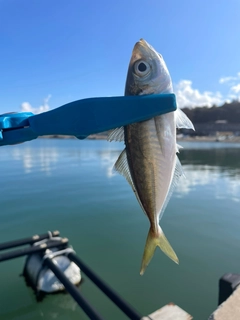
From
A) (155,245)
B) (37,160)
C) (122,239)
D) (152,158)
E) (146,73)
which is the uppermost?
(146,73)

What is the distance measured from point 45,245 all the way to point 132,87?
194 inches

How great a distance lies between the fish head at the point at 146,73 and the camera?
157cm

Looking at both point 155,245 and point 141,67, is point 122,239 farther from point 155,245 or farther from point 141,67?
point 141,67

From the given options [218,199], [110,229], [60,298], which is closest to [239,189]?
[218,199]

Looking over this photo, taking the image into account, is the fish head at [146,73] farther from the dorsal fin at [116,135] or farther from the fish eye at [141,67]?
the dorsal fin at [116,135]

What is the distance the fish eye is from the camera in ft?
5.31

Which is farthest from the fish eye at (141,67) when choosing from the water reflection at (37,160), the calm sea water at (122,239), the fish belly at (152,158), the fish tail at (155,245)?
the water reflection at (37,160)

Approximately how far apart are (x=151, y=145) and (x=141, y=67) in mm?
488

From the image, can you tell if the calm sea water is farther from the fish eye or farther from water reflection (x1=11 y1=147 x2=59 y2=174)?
water reflection (x1=11 y1=147 x2=59 y2=174)

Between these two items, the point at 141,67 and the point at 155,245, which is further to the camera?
the point at 155,245

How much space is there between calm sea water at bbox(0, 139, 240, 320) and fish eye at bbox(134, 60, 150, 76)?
4873 millimetres

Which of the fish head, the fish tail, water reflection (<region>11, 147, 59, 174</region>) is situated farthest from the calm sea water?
water reflection (<region>11, 147, 59, 174</region>)

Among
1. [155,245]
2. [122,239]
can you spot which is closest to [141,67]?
[155,245]

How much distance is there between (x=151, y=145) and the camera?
167cm
